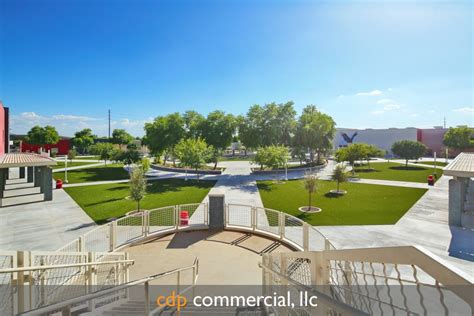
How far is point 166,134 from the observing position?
37.7 metres

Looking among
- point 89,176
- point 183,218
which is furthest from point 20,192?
point 183,218

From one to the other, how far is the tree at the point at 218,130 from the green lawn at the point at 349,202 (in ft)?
42.8

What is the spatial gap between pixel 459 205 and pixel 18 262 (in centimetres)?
1693

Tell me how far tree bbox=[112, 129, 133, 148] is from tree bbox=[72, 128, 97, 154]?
6.69 meters

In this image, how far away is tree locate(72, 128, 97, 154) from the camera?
7812cm

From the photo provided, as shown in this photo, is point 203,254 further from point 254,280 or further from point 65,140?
point 65,140

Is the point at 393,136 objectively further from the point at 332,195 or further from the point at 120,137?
the point at 120,137

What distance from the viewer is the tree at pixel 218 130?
3678cm

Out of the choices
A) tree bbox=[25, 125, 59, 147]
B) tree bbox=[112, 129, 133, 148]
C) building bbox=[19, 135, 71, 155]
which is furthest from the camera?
tree bbox=[112, 129, 133, 148]

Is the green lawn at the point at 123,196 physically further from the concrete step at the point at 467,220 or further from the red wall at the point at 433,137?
the red wall at the point at 433,137

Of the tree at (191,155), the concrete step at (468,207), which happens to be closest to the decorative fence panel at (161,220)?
the tree at (191,155)

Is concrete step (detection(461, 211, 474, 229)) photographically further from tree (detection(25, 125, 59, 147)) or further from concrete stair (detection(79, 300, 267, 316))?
tree (detection(25, 125, 59, 147))

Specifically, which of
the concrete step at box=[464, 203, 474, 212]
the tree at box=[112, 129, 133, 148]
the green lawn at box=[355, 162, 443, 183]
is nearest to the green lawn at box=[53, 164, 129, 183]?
the green lawn at box=[355, 162, 443, 183]

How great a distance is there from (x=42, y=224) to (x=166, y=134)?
25110mm
